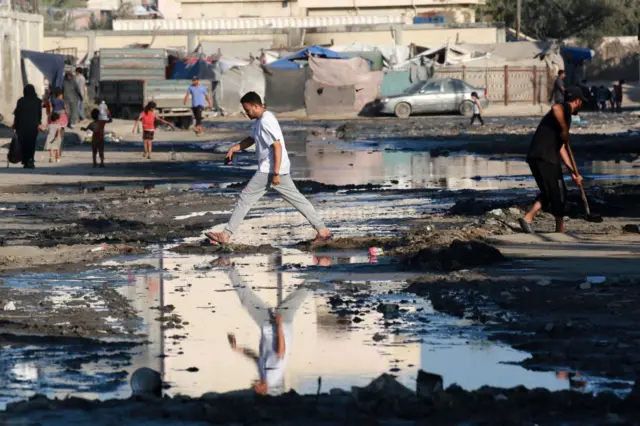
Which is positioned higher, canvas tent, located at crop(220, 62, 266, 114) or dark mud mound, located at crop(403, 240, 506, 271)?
dark mud mound, located at crop(403, 240, 506, 271)

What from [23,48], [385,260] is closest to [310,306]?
[385,260]

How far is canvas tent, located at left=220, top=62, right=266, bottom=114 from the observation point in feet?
191

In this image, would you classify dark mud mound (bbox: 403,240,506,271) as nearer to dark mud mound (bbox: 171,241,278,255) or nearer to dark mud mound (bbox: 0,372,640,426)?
dark mud mound (bbox: 171,241,278,255)

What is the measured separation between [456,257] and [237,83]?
46550mm

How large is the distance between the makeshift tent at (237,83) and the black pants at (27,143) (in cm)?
3175

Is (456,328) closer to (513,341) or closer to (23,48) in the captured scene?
(513,341)

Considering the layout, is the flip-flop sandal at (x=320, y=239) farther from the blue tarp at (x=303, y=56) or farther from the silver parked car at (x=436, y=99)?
the blue tarp at (x=303, y=56)

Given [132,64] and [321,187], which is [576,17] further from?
[321,187]

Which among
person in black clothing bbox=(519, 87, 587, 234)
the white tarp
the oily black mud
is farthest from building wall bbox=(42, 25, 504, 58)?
the oily black mud

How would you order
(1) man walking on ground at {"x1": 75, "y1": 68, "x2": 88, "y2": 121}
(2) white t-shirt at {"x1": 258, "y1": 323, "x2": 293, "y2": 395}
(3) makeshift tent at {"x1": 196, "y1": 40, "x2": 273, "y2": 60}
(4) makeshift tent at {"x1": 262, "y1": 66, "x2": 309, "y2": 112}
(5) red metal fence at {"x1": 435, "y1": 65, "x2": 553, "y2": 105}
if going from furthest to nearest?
(3) makeshift tent at {"x1": 196, "y1": 40, "x2": 273, "y2": 60} < (5) red metal fence at {"x1": 435, "y1": 65, "x2": 553, "y2": 105} < (4) makeshift tent at {"x1": 262, "y1": 66, "x2": 309, "y2": 112} < (1) man walking on ground at {"x1": 75, "y1": 68, "x2": 88, "y2": 121} < (2) white t-shirt at {"x1": 258, "y1": 323, "x2": 293, "y2": 395}

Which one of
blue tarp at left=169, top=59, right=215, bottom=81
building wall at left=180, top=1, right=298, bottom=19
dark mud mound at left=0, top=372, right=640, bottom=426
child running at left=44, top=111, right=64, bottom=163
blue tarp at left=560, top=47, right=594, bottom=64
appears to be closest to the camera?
dark mud mound at left=0, top=372, right=640, bottom=426

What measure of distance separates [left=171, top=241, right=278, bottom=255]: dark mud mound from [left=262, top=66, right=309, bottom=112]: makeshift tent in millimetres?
44479

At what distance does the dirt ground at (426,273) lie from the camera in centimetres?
678

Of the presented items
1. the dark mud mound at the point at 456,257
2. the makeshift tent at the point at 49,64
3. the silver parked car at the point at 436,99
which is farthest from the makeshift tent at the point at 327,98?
the dark mud mound at the point at 456,257
